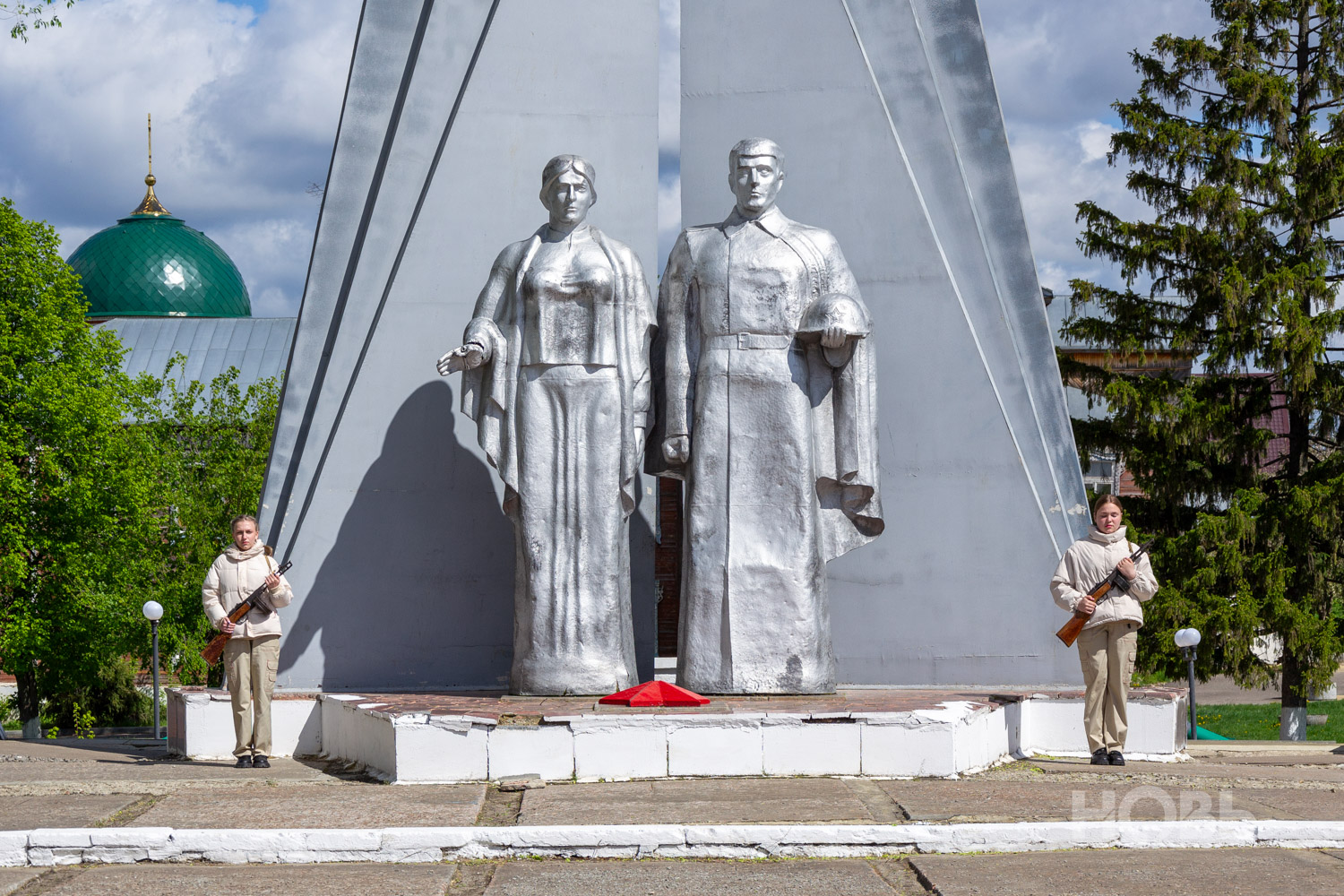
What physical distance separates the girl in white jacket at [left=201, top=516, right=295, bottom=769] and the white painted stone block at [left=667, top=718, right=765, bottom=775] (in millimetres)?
2317

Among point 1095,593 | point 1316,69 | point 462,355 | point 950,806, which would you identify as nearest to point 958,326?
point 1095,593

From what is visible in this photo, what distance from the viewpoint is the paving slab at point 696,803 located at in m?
5.44

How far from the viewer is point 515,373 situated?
25.5 ft

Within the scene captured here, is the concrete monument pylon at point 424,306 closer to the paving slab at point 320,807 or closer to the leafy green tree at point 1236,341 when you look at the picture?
the paving slab at point 320,807

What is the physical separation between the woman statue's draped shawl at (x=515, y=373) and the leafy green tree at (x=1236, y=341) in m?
9.57

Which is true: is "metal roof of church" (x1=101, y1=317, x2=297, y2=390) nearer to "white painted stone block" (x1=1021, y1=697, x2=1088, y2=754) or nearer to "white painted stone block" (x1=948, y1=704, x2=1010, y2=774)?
"white painted stone block" (x1=1021, y1=697, x2=1088, y2=754)

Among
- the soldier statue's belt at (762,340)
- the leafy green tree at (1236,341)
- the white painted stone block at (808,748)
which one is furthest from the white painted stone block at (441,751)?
the leafy green tree at (1236,341)

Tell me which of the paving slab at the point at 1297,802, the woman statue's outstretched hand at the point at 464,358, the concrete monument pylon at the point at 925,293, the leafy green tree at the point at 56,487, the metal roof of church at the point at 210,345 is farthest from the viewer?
the metal roof of church at the point at 210,345

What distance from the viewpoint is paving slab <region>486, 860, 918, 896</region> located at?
447cm

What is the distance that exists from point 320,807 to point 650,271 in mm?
3980

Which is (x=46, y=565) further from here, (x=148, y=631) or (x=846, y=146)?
(x=846, y=146)

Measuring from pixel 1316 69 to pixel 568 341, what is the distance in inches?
509

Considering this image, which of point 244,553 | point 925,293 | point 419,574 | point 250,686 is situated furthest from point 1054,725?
point 244,553

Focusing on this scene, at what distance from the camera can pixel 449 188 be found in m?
9.19
